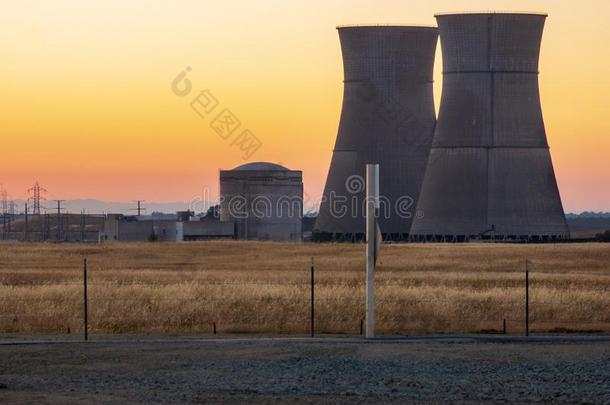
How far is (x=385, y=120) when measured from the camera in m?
61.9

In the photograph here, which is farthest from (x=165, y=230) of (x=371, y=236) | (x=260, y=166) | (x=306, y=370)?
(x=306, y=370)

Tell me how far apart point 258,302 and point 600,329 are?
600 centimetres

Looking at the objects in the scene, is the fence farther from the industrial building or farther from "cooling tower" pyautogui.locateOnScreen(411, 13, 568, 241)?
the industrial building

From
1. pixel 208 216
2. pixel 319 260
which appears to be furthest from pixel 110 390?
pixel 208 216

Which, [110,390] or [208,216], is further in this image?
[208,216]

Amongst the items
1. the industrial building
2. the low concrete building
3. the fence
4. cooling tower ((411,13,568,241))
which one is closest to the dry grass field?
the fence

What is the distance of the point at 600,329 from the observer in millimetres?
19344

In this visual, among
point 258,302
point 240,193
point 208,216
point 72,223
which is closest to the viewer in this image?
point 258,302

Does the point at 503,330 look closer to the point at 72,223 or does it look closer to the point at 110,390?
the point at 110,390

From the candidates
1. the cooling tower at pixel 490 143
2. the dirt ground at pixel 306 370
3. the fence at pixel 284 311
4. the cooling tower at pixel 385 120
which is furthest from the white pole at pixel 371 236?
the cooling tower at pixel 385 120

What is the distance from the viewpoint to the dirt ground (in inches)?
469

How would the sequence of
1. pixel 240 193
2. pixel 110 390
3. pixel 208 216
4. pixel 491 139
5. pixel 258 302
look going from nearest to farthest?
pixel 110 390, pixel 258 302, pixel 491 139, pixel 240 193, pixel 208 216

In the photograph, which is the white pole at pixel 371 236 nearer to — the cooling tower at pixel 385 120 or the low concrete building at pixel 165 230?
the cooling tower at pixel 385 120

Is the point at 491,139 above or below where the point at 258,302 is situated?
above
